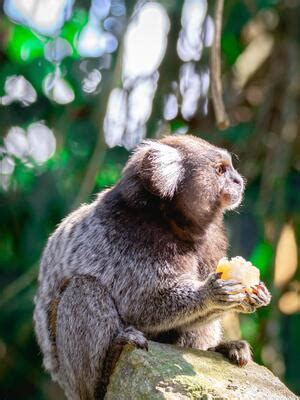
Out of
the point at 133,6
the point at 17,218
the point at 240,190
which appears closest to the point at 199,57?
the point at 133,6

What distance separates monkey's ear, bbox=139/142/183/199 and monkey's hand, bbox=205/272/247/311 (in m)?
0.58

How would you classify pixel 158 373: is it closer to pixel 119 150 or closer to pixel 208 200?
pixel 208 200

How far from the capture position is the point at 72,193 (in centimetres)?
809

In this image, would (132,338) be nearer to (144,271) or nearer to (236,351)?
(144,271)

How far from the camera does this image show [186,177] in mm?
4934

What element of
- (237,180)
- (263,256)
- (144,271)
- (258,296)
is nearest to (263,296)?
(258,296)

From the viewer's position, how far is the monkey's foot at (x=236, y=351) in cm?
448

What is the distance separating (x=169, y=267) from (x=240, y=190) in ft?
2.04

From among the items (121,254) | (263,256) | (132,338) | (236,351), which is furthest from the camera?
(263,256)

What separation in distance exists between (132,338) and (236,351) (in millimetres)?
546

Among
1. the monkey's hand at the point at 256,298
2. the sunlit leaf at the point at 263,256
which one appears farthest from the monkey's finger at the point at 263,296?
the sunlit leaf at the point at 263,256

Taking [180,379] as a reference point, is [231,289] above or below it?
above

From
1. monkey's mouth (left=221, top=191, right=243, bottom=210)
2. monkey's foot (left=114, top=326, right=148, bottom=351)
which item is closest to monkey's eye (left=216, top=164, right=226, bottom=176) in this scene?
→ monkey's mouth (left=221, top=191, right=243, bottom=210)

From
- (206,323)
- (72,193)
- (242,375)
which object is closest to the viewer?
(242,375)
